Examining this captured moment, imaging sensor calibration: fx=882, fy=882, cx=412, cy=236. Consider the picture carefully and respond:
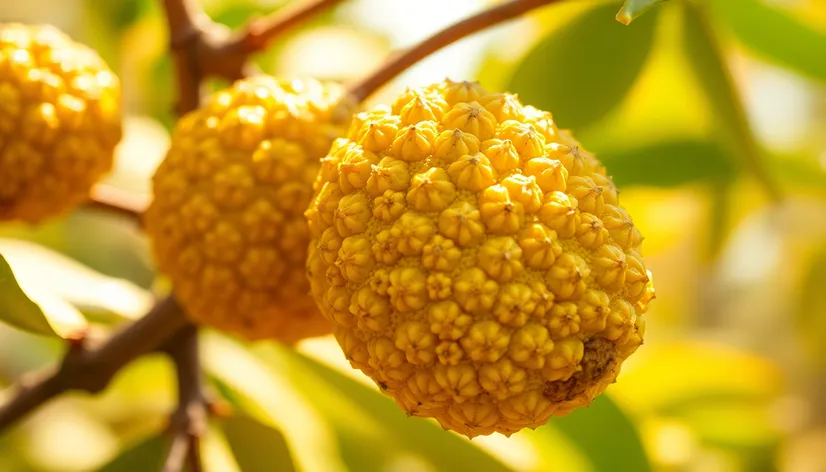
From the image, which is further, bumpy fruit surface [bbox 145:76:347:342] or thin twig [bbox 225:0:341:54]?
thin twig [bbox 225:0:341:54]

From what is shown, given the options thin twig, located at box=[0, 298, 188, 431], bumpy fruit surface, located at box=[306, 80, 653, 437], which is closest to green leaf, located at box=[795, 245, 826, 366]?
bumpy fruit surface, located at box=[306, 80, 653, 437]

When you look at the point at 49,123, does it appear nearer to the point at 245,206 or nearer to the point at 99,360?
the point at 245,206

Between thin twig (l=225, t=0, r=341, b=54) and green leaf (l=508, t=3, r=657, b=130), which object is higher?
green leaf (l=508, t=3, r=657, b=130)

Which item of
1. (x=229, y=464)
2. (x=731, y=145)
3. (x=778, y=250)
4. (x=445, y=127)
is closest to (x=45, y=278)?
(x=229, y=464)

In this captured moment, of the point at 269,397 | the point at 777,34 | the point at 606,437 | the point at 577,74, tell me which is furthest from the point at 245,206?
the point at 777,34

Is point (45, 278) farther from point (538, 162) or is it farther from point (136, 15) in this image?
point (538, 162)

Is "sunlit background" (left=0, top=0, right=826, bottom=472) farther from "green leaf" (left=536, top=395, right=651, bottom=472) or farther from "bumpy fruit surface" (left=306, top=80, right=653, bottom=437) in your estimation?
"bumpy fruit surface" (left=306, top=80, right=653, bottom=437)

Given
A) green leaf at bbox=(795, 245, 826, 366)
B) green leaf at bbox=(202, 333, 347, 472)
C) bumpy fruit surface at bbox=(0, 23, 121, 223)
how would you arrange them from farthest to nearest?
green leaf at bbox=(795, 245, 826, 366), green leaf at bbox=(202, 333, 347, 472), bumpy fruit surface at bbox=(0, 23, 121, 223)
